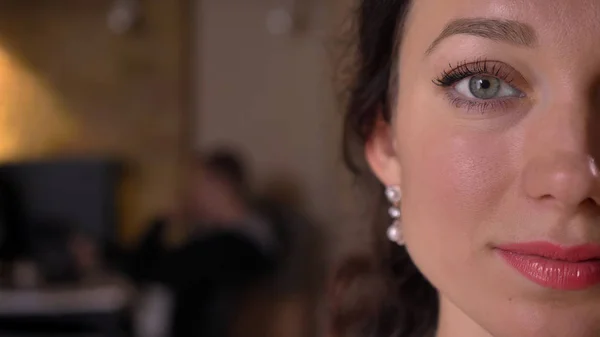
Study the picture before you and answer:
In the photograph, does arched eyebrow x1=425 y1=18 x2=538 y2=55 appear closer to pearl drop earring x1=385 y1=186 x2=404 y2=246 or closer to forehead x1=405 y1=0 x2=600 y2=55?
forehead x1=405 y1=0 x2=600 y2=55

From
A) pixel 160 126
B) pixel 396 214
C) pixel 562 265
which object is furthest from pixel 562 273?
pixel 160 126

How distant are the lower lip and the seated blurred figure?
238cm

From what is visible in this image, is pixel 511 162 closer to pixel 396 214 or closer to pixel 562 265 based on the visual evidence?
pixel 562 265

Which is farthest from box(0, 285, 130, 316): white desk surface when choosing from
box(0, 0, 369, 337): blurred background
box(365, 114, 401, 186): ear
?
box(365, 114, 401, 186): ear

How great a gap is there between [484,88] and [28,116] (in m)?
3.31

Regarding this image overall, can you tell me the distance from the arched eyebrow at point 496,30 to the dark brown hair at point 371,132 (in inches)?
4.1

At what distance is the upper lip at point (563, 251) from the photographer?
543 mm

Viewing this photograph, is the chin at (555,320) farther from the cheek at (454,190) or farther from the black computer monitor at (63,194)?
the black computer monitor at (63,194)

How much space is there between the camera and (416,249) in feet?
2.16

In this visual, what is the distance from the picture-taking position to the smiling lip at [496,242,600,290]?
0.55 meters

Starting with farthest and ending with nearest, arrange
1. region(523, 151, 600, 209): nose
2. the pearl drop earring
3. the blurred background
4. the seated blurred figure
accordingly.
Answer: the blurred background < the seated blurred figure < the pearl drop earring < region(523, 151, 600, 209): nose

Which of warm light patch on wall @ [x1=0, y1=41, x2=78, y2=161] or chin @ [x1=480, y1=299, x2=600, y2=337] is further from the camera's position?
warm light patch on wall @ [x1=0, y1=41, x2=78, y2=161]

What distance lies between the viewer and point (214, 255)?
9.45ft

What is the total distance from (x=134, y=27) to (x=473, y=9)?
10.4 ft
